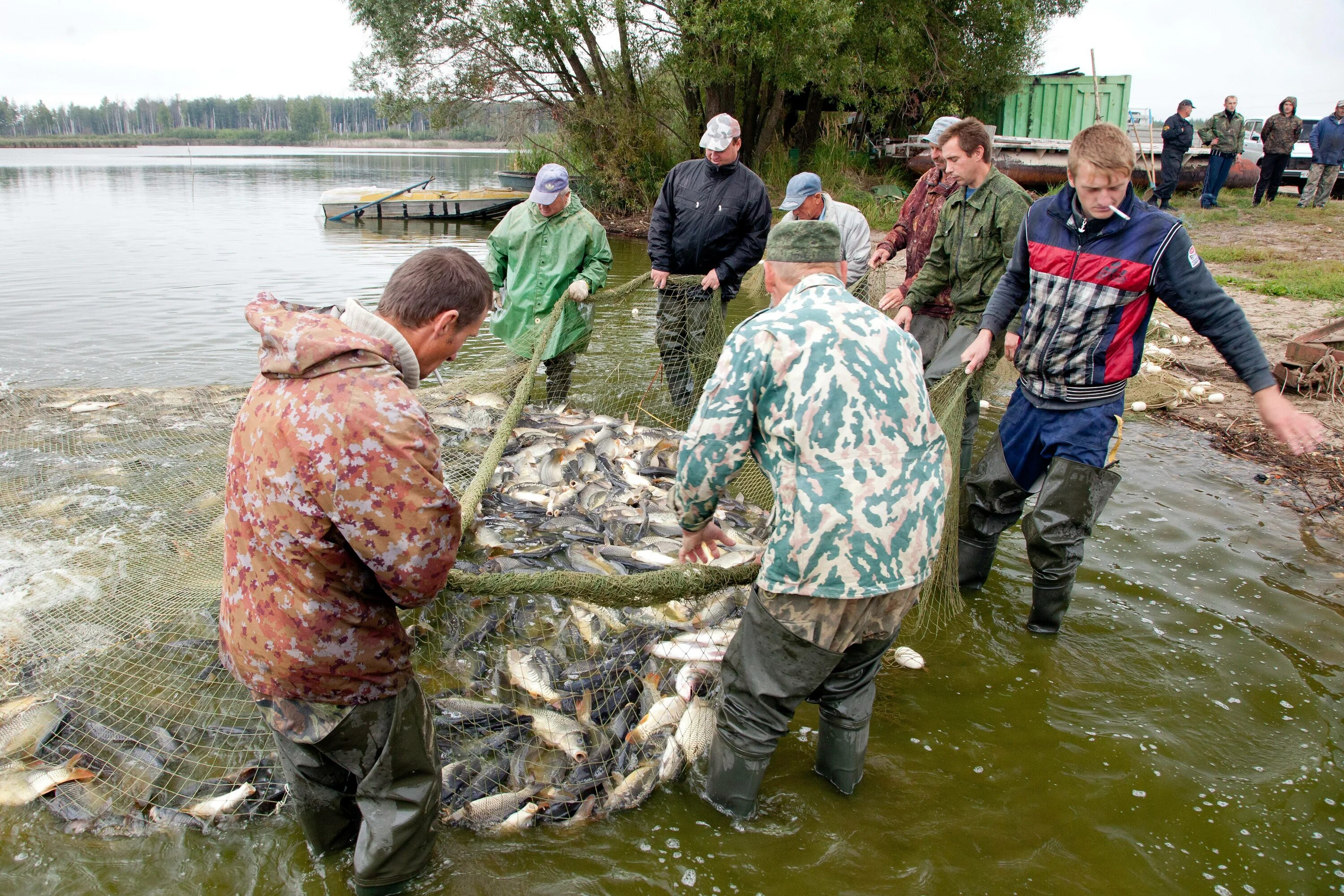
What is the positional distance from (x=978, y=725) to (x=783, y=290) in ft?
7.58

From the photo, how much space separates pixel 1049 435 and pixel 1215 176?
17766 millimetres

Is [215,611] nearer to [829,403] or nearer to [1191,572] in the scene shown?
[829,403]

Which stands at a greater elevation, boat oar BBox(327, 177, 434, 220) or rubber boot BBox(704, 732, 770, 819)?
boat oar BBox(327, 177, 434, 220)

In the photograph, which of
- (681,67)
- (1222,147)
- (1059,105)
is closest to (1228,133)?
(1222,147)

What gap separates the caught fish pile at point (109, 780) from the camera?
10.2 ft

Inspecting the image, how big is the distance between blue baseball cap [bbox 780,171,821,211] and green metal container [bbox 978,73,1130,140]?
18527mm

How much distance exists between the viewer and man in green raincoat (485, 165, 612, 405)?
634 cm

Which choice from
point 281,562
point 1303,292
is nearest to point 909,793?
point 281,562

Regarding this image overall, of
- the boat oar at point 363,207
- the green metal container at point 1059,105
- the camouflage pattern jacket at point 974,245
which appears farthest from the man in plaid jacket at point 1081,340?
the boat oar at point 363,207

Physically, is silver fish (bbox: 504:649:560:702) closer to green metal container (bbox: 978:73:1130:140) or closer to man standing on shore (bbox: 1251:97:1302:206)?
man standing on shore (bbox: 1251:97:1302:206)

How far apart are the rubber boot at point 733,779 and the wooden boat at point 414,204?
23.3 metres

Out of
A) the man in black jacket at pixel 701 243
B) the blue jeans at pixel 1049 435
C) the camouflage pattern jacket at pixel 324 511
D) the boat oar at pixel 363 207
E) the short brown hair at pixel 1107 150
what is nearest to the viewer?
the camouflage pattern jacket at pixel 324 511

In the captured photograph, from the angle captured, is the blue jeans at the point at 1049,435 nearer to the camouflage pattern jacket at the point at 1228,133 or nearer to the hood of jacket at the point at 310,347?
the hood of jacket at the point at 310,347

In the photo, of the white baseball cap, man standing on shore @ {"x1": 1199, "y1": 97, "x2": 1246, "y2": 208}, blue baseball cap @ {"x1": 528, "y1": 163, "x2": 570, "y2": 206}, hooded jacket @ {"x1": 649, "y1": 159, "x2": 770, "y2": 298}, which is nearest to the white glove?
blue baseball cap @ {"x1": 528, "y1": 163, "x2": 570, "y2": 206}
